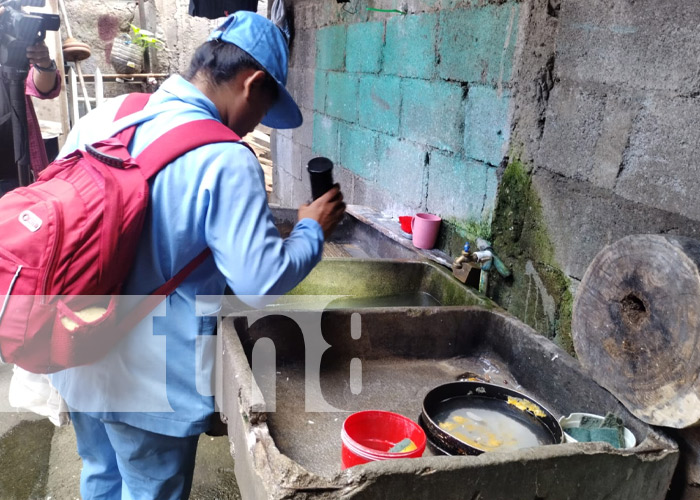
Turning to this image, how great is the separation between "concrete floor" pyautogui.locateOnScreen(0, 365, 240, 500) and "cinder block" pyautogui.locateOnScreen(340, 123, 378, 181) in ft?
6.61

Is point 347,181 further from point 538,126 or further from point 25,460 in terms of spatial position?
point 25,460

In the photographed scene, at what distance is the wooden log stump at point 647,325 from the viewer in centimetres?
124

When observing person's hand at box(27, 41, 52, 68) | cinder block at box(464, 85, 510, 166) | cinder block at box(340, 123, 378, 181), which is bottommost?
cinder block at box(340, 123, 378, 181)

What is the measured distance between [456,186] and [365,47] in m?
1.60

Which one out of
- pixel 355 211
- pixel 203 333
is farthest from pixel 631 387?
pixel 355 211

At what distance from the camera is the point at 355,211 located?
11.4ft

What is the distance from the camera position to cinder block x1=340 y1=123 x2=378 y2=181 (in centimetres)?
379

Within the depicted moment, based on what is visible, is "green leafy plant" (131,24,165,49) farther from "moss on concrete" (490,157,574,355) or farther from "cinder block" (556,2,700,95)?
"cinder block" (556,2,700,95)

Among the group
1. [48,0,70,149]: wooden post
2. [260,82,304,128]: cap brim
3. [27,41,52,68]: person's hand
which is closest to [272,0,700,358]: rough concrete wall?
[260,82,304,128]: cap brim

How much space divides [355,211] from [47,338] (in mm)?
2355

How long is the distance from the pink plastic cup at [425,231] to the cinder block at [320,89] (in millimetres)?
2256

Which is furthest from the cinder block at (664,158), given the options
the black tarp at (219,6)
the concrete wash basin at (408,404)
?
the black tarp at (219,6)

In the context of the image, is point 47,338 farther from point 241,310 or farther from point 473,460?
point 473,460

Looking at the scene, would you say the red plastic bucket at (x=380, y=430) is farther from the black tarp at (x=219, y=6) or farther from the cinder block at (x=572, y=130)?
the black tarp at (x=219, y=6)
